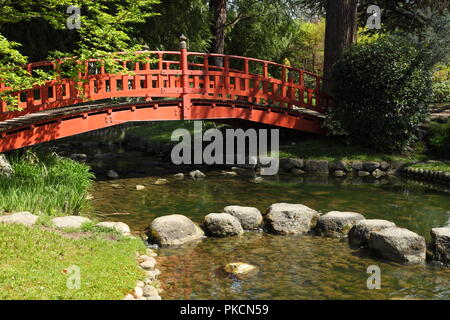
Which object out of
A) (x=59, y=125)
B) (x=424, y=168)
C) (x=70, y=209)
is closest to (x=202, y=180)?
(x=59, y=125)

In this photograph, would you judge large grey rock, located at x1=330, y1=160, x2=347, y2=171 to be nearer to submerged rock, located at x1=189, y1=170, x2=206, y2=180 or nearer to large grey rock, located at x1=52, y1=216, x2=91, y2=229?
submerged rock, located at x1=189, y1=170, x2=206, y2=180

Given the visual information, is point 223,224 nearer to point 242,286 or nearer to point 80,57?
point 242,286

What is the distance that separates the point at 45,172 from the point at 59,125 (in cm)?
166

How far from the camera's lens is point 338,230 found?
9.73m

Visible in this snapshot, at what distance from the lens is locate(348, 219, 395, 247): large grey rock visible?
29.6 ft

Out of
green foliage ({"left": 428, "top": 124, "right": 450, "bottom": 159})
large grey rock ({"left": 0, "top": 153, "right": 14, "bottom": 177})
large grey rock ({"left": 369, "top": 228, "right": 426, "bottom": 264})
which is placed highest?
green foliage ({"left": 428, "top": 124, "right": 450, "bottom": 159})

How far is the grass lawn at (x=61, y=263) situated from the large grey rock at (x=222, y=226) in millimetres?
1582

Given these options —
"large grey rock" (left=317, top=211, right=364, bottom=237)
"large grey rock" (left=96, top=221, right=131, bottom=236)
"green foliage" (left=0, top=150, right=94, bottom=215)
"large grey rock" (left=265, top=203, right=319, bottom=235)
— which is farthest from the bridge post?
"large grey rock" (left=317, top=211, right=364, bottom=237)

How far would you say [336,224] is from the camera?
9758mm

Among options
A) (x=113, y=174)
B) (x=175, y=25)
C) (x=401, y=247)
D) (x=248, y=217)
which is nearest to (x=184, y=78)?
(x=113, y=174)

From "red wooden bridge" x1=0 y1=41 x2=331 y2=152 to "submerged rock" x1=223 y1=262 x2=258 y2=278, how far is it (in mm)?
6798

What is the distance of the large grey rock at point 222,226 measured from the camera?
31.5 feet

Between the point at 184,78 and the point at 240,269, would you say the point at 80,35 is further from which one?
the point at 240,269

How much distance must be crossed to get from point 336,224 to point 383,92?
8.06 m
